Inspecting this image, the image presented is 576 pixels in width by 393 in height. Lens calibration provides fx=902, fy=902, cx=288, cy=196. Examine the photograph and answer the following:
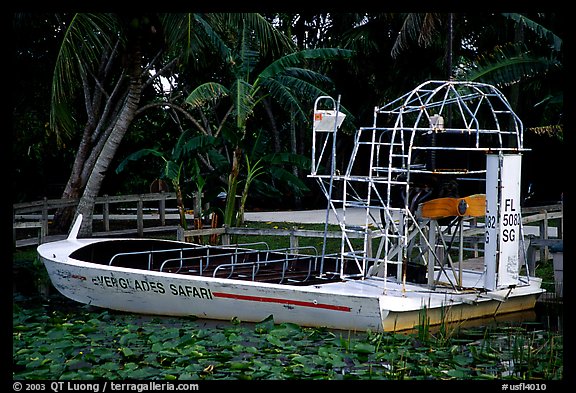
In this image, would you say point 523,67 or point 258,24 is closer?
point 523,67

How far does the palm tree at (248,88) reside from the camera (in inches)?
711

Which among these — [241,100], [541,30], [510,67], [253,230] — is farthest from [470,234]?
[541,30]

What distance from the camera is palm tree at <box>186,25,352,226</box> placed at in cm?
1805

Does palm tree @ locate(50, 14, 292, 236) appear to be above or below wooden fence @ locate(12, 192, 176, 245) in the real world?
above

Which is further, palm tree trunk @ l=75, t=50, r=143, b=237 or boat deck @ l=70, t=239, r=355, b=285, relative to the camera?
palm tree trunk @ l=75, t=50, r=143, b=237

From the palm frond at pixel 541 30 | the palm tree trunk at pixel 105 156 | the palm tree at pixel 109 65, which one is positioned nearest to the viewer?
the palm tree at pixel 109 65

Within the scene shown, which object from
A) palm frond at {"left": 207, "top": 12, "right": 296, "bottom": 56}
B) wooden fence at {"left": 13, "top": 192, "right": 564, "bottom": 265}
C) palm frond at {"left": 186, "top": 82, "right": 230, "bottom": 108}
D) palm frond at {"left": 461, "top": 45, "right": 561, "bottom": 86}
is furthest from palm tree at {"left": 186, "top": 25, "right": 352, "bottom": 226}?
palm frond at {"left": 461, "top": 45, "right": 561, "bottom": 86}

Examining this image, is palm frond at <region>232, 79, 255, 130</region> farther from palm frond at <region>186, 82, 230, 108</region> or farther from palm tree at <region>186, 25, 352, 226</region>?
palm frond at <region>186, 82, 230, 108</region>

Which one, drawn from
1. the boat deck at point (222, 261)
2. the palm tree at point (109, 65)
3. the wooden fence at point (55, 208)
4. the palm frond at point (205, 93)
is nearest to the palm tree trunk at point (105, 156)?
the palm tree at point (109, 65)

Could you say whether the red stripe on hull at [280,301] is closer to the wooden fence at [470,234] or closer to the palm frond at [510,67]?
the wooden fence at [470,234]

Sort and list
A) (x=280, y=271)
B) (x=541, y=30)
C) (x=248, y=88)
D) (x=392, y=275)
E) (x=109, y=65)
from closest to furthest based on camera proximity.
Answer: (x=392, y=275)
(x=280, y=271)
(x=248, y=88)
(x=541, y=30)
(x=109, y=65)

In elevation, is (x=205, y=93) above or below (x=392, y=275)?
above

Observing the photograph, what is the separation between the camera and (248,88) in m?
18.2

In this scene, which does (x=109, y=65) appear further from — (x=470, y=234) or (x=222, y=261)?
(x=470, y=234)
